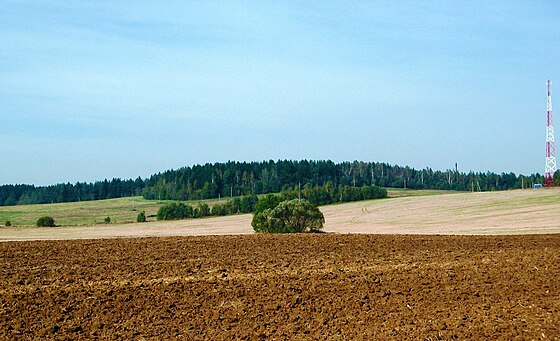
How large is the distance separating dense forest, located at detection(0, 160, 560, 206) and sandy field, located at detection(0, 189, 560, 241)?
47295mm

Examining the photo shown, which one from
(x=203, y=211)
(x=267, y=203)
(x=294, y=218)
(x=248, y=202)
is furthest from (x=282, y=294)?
(x=248, y=202)

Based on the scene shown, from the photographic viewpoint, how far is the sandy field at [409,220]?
157 feet

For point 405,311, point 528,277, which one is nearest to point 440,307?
point 405,311

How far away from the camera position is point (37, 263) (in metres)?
19.4

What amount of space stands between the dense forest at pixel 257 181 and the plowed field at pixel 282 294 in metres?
103

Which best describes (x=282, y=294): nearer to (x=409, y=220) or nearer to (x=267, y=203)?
(x=267, y=203)

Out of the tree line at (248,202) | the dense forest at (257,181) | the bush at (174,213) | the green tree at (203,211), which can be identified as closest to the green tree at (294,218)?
the tree line at (248,202)

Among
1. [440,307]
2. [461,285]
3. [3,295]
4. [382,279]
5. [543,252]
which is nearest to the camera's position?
[440,307]

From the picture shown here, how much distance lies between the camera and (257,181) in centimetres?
13400

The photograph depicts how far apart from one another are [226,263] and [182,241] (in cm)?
797

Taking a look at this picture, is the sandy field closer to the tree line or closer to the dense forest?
the tree line

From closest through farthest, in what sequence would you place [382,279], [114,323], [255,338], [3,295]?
[255,338], [114,323], [3,295], [382,279]

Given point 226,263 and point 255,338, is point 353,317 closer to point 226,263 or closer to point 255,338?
point 255,338

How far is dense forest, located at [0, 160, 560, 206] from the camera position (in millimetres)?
130000
